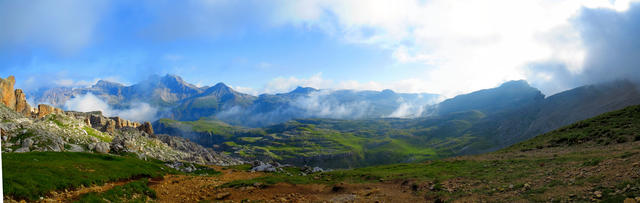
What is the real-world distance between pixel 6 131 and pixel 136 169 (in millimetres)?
61827

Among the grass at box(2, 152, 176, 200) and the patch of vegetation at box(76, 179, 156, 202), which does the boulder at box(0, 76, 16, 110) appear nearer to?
the grass at box(2, 152, 176, 200)

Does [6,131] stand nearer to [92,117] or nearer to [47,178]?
[47,178]

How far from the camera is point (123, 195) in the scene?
2553 cm

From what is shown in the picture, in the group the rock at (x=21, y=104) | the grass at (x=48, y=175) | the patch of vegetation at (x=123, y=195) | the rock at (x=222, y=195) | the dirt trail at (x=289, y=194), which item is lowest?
the dirt trail at (x=289, y=194)

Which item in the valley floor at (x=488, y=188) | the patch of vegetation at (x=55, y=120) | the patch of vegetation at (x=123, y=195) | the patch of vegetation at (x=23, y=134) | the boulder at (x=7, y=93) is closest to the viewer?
the valley floor at (x=488, y=188)

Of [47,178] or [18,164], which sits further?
[18,164]

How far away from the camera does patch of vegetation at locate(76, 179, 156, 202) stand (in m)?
22.7

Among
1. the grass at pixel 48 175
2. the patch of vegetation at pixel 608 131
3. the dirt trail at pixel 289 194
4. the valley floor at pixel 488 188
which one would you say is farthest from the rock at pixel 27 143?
the patch of vegetation at pixel 608 131

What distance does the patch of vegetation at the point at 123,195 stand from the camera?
74.4ft

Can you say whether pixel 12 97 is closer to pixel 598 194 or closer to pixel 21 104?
pixel 21 104

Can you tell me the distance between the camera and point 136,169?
44000mm

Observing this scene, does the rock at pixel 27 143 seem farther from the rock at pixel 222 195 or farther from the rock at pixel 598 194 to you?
the rock at pixel 598 194

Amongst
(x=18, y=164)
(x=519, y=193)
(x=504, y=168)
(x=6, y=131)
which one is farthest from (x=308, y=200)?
(x=6, y=131)

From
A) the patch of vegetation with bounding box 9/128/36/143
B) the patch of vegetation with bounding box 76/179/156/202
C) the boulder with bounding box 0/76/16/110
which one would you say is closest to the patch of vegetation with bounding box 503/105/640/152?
the patch of vegetation with bounding box 76/179/156/202
